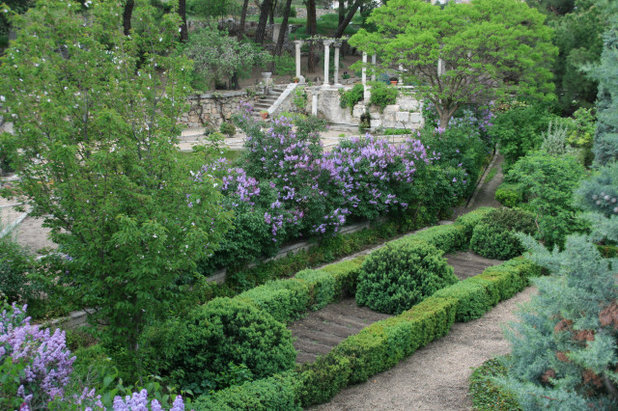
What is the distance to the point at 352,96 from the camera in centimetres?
2433

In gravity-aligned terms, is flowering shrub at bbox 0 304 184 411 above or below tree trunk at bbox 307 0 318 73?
below

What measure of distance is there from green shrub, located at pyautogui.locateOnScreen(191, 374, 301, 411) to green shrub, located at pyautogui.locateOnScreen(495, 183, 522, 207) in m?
9.96

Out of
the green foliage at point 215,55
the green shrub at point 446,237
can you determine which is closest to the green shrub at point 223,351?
the green shrub at point 446,237

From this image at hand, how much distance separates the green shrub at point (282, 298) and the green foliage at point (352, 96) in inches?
664

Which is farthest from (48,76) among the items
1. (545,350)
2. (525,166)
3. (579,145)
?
(579,145)

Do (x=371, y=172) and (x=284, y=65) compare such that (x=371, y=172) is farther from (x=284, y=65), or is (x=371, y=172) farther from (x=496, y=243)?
(x=284, y=65)

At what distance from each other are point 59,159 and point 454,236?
330 inches

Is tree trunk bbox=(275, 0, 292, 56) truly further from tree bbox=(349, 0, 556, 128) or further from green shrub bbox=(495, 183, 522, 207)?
green shrub bbox=(495, 183, 522, 207)

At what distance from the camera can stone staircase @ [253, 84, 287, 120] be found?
25.6 m

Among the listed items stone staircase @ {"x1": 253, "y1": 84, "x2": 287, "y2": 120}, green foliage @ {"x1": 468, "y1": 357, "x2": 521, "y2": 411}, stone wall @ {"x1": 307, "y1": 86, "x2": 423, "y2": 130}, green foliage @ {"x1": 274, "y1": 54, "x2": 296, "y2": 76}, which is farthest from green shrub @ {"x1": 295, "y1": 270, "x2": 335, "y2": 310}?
green foliage @ {"x1": 274, "y1": 54, "x2": 296, "y2": 76}

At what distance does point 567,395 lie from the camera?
380cm

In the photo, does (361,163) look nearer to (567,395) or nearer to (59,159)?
(59,159)

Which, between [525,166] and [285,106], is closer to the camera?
[525,166]

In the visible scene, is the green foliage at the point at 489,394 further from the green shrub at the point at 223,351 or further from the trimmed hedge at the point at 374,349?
the green shrub at the point at 223,351
